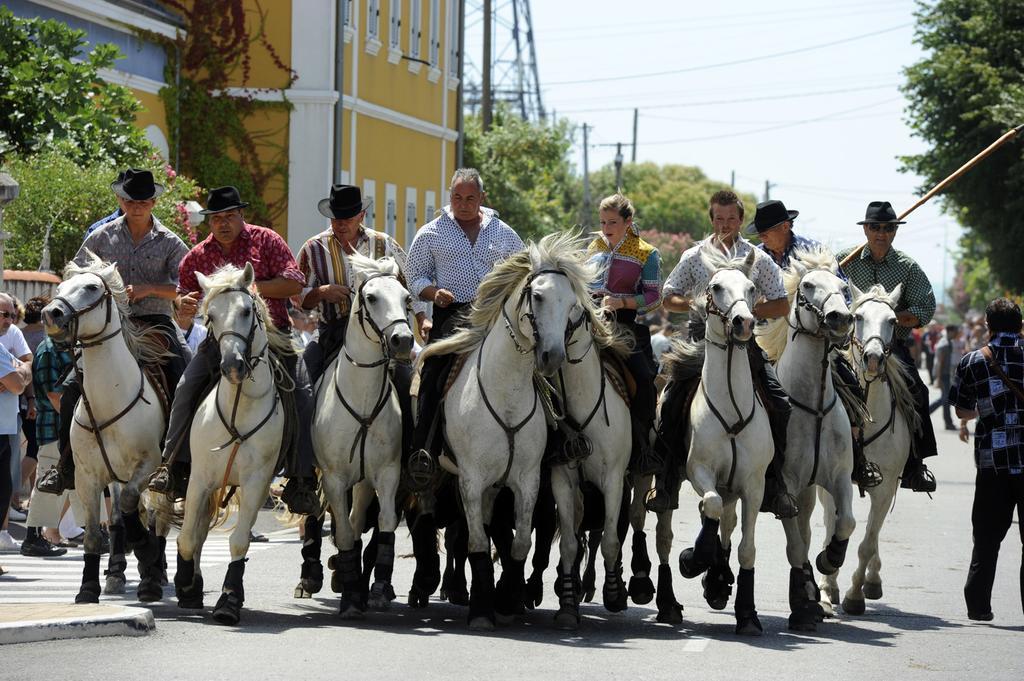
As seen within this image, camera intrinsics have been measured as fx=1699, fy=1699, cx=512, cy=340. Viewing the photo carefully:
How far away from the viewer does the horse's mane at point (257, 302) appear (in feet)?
33.7

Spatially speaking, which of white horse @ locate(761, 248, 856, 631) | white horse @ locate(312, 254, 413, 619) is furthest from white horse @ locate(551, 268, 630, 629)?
white horse @ locate(761, 248, 856, 631)

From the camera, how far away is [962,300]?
144m

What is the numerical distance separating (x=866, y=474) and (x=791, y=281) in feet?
4.96

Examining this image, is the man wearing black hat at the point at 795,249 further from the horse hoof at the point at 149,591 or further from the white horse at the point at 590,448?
the horse hoof at the point at 149,591

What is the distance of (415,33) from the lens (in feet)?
124

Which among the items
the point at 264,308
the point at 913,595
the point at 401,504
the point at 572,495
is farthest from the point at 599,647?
the point at 913,595

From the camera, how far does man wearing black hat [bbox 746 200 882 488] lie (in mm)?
11828

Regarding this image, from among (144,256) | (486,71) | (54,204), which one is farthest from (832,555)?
(486,71)

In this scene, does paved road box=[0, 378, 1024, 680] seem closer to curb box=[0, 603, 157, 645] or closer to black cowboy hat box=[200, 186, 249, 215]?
curb box=[0, 603, 157, 645]

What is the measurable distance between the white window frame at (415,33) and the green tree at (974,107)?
40.3 feet

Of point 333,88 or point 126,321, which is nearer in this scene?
point 126,321

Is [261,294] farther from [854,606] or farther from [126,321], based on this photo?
[854,606]

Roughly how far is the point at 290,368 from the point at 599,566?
3.75 metres

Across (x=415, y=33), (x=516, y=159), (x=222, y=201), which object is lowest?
(x=222, y=201)
